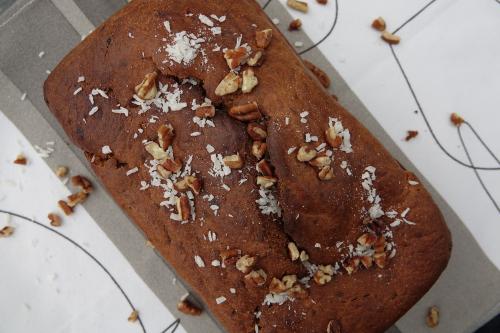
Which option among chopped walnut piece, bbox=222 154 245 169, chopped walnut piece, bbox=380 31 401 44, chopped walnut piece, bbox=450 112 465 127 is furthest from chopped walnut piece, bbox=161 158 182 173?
chopped walnut piece, bbox=450 112 465 127

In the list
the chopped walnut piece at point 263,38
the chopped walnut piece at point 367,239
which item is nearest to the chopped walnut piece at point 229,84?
the chopped walnut piece at point 263,38

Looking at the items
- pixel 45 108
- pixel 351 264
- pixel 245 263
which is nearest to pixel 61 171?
pixel 45 108

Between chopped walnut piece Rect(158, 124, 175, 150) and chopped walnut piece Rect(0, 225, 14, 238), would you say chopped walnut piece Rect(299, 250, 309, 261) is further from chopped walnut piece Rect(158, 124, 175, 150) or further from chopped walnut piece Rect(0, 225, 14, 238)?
chopped walnut piece Rect(0, 225, 14, 238)

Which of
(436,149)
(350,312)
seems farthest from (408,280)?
(436,149)

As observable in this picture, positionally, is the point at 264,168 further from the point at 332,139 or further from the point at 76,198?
the point at 76,198

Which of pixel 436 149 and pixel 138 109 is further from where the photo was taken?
pixel 436 149

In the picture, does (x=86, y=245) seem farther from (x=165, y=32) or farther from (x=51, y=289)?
(x=165, y=32)

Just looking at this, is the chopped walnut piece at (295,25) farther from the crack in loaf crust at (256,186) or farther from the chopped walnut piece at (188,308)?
the chopped walnut piece at (188,308)
